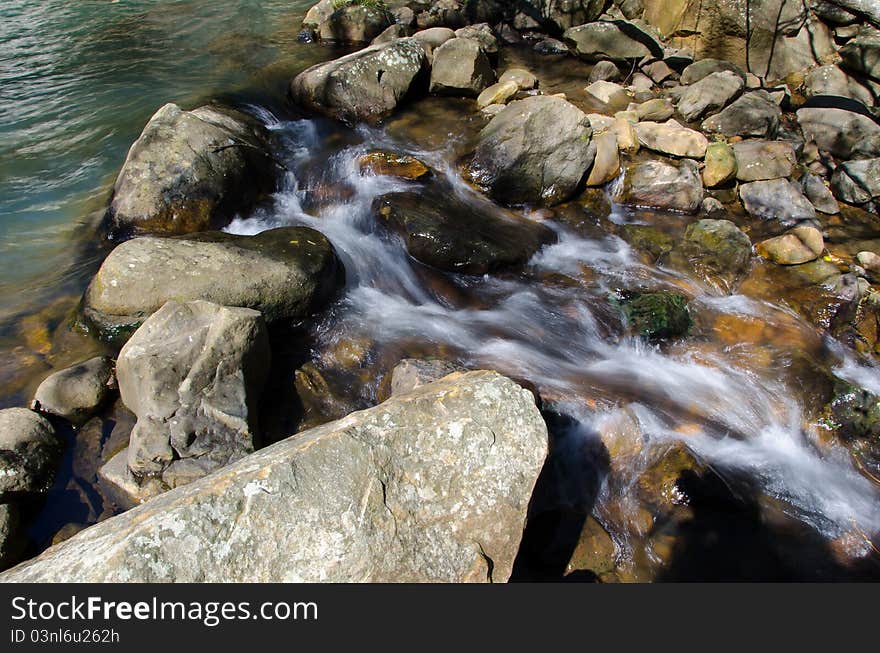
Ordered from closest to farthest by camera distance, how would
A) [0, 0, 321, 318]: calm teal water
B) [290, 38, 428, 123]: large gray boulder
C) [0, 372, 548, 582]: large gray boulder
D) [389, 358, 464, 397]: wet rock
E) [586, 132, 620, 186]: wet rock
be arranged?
1. [0, 372, 548, 582]: large gray boulder
2. [389, 358, 464, 397]: wet rock
3. [0, 0, 321, 318]: calm teal water
4. [586, 132, 620, 186]: wet rock
5. [290, 38, 428, 123]: large gray boulder

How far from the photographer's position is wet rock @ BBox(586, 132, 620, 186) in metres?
7.61

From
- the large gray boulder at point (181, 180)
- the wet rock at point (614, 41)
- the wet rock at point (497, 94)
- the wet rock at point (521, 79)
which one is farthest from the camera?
the wet rock at point (614, 41)

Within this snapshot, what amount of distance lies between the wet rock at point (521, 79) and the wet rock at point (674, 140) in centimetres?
256

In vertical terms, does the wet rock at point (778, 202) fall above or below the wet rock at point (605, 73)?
below

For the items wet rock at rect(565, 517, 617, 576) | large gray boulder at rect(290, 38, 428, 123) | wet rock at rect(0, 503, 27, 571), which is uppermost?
large gray boulder at rect(290, 38, 428, 123)

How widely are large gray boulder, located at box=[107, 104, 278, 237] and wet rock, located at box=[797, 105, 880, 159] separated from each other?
812 centimetres

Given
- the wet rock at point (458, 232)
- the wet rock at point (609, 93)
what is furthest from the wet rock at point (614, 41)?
the wet rock at point (458, 232)

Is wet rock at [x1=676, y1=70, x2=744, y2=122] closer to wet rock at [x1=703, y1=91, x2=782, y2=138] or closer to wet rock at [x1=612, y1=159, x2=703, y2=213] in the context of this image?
wet rock at [x1=703, y1=91, x2=782, y2=138]

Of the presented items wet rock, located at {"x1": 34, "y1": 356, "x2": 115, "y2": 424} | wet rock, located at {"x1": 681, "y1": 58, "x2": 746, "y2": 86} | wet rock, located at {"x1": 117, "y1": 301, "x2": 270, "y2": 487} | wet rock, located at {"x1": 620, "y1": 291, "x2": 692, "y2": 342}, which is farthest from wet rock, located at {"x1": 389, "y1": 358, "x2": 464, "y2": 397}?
wet rock, located at {"x1": 681, "y1": 58, "x2": 746, "y2": 86}

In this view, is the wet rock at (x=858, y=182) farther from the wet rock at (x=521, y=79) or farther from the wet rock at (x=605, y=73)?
the wet rock at (x=521, y=79)

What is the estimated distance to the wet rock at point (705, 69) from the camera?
941 cm

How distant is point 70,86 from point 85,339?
741 centimetres
